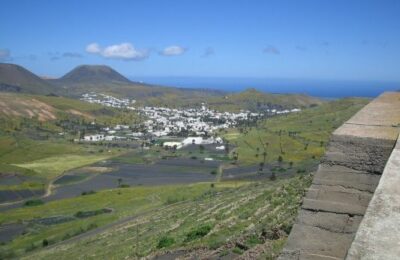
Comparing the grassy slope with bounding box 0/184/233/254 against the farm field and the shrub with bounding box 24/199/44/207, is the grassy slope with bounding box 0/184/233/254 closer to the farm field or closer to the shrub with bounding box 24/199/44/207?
the farm field

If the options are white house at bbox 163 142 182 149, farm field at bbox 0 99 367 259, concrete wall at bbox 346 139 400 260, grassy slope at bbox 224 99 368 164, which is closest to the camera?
concrete wall at bbox 346 139 400 260

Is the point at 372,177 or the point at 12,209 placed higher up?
the point at 372,177

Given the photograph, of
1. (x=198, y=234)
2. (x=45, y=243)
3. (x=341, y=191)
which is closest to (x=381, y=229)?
(x=341, y=191)

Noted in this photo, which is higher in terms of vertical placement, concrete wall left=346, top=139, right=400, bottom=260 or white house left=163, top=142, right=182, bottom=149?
concrete wall left=346, top=139, right=400, bottom=260

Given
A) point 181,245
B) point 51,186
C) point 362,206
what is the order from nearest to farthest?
point 362,206 < point 181,245 < point 51,186

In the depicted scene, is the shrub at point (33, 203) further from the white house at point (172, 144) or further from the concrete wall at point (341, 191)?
the concrete wall at point (341, 191)

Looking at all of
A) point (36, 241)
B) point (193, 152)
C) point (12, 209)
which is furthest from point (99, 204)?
point (193, 152)

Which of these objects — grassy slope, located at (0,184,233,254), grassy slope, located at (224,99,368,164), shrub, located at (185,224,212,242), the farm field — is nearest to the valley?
shrub, located at (185,224,212,242)

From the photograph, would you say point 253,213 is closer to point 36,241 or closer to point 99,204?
point 36,241

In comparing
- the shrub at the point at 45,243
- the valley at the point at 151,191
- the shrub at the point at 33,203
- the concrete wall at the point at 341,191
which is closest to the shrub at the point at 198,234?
the valley at the point at 151,191
